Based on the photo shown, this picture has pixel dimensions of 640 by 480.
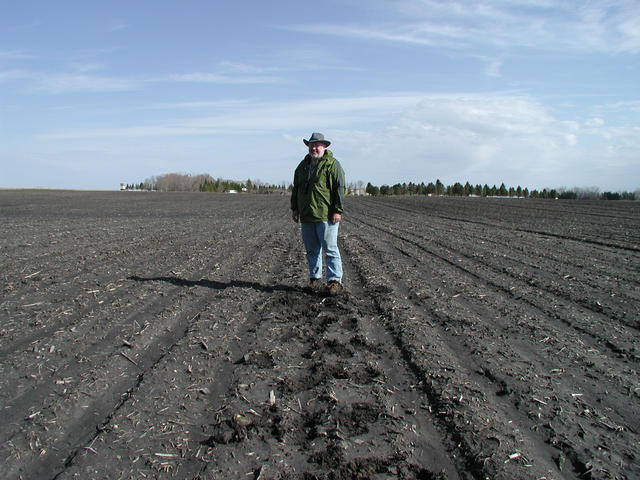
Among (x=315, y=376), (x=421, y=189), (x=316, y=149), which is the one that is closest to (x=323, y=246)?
(x=316, y=149)

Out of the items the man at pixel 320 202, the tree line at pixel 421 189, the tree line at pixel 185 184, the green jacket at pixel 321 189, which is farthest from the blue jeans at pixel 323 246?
the tree line at pixel 185 184

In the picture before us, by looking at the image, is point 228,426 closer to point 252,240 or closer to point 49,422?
point 49,422

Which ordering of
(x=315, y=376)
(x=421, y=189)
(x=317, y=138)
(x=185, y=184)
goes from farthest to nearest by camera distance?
(x=185, y=184) → (x=421, y=189) → (x=317, y=138) → (x=315, y=376)

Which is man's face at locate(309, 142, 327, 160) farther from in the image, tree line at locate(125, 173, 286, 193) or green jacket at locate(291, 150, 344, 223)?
tree line at locate(125, 173, 286, 193)

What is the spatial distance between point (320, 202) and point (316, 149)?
700 millimetres

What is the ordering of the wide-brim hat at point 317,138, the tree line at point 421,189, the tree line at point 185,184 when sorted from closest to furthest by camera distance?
the wide-brim hat at point 317,138, the tree line at point 421,189, the tree line at point 185,184

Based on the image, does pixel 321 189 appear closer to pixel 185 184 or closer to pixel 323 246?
pixel 323 246

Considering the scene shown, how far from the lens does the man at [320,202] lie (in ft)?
20.6

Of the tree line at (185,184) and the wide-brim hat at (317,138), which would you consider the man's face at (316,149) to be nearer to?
the wide-brim hat at (317,138)

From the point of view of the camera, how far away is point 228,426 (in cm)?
310

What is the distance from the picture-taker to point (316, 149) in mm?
6230

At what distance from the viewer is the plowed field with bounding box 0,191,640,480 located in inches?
109

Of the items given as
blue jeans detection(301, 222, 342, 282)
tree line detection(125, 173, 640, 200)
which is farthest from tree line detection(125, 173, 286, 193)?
blue jeans detection(301, 222, 342, 282)

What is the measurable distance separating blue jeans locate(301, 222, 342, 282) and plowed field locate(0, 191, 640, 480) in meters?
0.38
